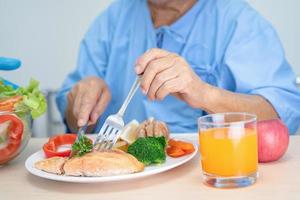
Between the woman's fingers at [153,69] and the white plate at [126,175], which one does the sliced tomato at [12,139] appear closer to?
the white plate at [126,175]

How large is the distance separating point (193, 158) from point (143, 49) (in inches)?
24.5

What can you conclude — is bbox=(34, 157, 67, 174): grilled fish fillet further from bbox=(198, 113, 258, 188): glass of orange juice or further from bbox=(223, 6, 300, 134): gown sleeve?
bbox=(223, 6, 300, 134): gown sleeve

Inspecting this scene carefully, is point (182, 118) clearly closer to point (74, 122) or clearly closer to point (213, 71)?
point (213, 71)

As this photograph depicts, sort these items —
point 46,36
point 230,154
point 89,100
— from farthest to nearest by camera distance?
point 46,36 < point 89,100 < point 230,154

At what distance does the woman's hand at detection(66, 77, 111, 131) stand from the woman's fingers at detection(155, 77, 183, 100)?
0.26 metres

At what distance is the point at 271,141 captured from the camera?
96 cm

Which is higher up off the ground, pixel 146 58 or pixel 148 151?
pixel 146 58

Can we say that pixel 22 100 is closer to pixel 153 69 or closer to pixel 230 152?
pixel 153 69

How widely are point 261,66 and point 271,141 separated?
476 millimetres

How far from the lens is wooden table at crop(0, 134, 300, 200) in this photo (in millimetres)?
797

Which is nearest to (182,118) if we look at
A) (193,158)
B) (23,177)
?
(193,158)

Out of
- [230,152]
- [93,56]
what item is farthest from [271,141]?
[93,56]

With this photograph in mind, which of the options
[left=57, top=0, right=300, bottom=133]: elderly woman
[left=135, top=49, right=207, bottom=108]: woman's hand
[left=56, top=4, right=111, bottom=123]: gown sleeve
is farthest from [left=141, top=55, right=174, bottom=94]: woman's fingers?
[left=56, top=4, right=111, bottom=123]: gown sleeve

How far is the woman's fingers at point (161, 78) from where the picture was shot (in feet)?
3.48
